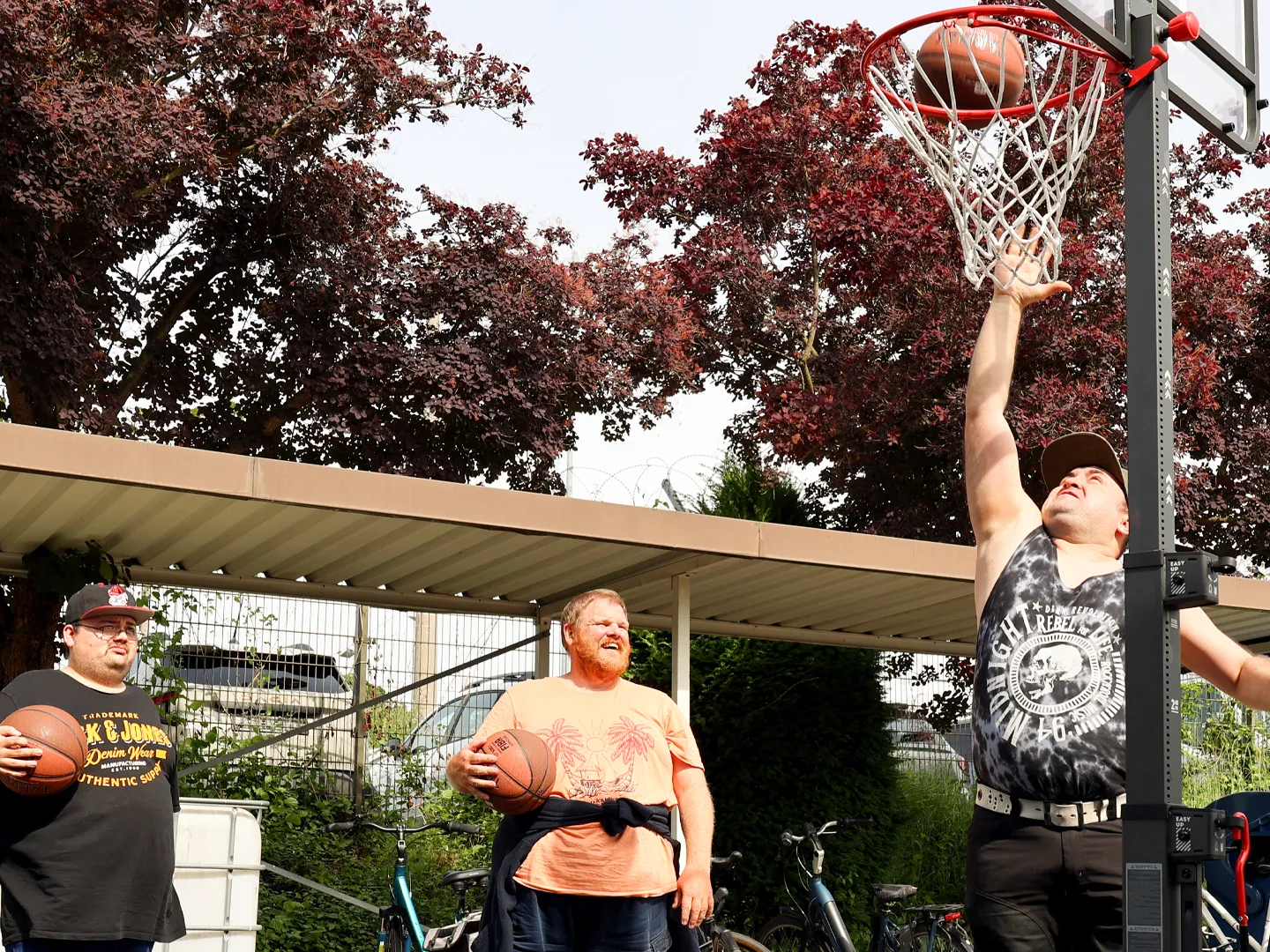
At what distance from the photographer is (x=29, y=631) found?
9.36m

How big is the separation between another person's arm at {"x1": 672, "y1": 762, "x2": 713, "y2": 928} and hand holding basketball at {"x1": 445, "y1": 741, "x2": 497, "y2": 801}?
2.57ft

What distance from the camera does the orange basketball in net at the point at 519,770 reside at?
4.72 meters

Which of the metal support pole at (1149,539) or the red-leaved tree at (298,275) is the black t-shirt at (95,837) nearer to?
the metal support pole at (1149,539)

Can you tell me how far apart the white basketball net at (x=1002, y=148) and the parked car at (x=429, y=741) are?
648cm

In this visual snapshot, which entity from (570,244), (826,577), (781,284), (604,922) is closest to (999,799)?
(604,922)

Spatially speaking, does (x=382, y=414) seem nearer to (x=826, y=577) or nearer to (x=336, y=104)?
(x=336, y=104)

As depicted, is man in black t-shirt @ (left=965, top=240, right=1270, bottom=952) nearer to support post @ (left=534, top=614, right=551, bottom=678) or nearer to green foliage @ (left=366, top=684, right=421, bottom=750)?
support post @ (left=534, top=614, right=551, bottom=678)

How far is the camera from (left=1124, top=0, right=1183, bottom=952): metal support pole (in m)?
3.01

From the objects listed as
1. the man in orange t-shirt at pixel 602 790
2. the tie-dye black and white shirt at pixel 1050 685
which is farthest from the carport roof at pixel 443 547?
the tie-dye black and white shirt at pixel 1050 685

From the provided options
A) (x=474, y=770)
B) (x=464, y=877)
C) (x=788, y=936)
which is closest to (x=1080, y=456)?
(x=474, y=770)

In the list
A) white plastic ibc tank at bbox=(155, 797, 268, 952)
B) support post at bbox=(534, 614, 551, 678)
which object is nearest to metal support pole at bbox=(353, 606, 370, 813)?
support post at bbox=(534, 614, 551, 678)

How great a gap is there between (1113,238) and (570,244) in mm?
5296

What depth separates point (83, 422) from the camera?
39.4 ft

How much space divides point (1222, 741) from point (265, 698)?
927 cm
